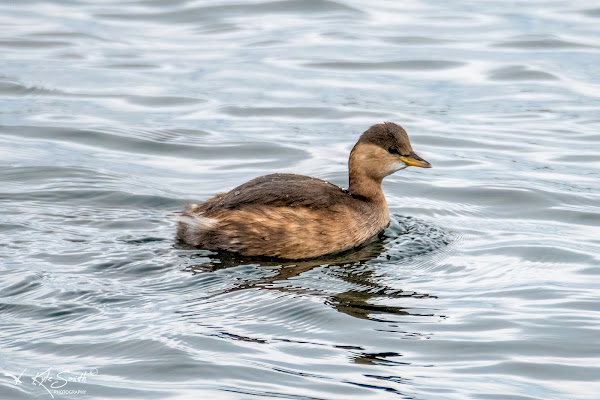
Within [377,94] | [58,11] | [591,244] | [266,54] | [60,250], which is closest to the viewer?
[60,250]

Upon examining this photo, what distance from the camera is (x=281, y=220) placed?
24.1 ft

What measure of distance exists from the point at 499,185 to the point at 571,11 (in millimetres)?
8532

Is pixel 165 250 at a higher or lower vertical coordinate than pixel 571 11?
lower

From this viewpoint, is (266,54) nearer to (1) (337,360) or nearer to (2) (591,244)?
(2) (591,244)

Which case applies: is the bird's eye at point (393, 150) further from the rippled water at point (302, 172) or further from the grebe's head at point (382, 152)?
the rippled water at point (302, 172)

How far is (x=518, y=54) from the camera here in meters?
14.8

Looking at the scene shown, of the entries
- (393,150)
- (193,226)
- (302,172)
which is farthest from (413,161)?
(302,172)

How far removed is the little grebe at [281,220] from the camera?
7.32m

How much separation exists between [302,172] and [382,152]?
6.77 ft

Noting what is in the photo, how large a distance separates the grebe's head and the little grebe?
1.6 inches

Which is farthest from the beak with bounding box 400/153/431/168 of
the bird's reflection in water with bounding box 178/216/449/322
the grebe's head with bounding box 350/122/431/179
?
the bird's reflection in water with bounding box 178/216/449/322

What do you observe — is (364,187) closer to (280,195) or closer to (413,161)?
(413,161)

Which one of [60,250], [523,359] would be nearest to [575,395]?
[523,359]

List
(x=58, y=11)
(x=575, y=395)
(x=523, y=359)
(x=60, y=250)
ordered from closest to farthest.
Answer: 1. (x=575, y=395)
2. (x=523, y=359)
3. (x=60, y=250)
4. (x=58, y=11)
